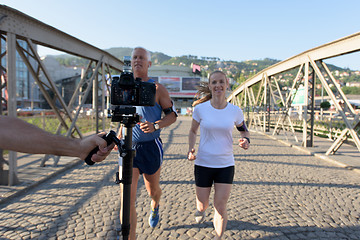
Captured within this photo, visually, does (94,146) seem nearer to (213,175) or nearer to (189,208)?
(213,175)

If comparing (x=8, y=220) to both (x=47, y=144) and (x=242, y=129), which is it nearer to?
(x=47, y=144)

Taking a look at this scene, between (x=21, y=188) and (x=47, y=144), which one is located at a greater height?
(x=47, y=144)

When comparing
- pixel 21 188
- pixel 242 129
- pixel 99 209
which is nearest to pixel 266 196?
pixel 242 129

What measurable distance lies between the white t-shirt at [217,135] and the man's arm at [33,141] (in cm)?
180

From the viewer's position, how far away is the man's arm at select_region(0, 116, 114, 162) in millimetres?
1069

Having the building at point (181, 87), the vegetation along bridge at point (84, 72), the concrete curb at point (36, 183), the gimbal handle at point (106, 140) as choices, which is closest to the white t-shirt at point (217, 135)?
the gimbal handle at point (106, 140)

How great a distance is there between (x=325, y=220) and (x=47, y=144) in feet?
11.7

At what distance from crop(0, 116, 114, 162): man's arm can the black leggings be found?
179 cm

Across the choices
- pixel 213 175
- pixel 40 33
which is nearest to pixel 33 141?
pixel 213 175

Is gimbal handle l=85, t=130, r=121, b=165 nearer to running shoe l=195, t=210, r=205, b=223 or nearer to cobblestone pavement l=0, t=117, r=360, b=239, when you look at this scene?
cobblestone pavement l=0, t=117, r=360, b=239

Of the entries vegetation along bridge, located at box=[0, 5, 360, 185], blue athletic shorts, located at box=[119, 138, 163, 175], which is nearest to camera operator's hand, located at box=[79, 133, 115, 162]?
blue athletic shorts, located at box=[119, 138, 163, 175]

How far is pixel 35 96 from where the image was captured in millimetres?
Result: 71000

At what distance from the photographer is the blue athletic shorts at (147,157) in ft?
8.82

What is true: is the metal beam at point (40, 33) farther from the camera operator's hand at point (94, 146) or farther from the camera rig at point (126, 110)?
the camera operator's hand at point (94, 146)
